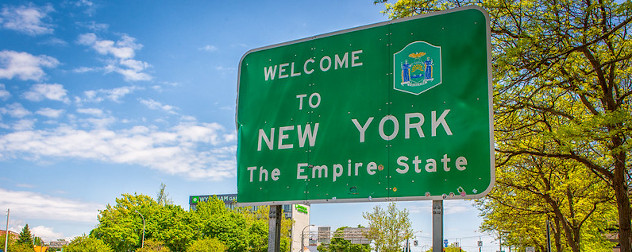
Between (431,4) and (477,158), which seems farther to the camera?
(431,4)

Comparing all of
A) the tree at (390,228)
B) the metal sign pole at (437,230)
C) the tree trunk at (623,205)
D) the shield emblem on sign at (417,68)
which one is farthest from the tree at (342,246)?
the metal sign pole at (437,230)

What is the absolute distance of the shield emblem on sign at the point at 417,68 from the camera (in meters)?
5.38

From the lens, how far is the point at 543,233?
34.1 m

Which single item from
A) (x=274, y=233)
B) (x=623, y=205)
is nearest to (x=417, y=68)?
(x=274, y=233)

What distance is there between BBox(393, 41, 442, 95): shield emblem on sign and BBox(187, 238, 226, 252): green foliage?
49761mm

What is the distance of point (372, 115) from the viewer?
18.3 feet

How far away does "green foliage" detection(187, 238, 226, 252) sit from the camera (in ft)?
172

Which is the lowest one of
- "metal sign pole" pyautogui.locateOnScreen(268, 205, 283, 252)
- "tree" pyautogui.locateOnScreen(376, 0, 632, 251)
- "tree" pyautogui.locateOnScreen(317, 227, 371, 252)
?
"tree" pyautogui.locateOnScreen(317, 227, 371, 252)

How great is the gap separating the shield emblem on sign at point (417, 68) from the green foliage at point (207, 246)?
49.8m

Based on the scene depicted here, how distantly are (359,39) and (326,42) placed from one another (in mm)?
409

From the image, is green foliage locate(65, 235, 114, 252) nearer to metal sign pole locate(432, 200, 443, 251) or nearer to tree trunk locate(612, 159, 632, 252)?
tree trunk locate(612, 159, 632, 252)

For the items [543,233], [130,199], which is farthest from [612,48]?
[130,199]

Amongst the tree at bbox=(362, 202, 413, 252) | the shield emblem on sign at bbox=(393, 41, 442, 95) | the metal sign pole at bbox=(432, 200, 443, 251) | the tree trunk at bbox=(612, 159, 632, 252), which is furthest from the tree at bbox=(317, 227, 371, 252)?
the metal sign pole at bbox=(432, 200, 443, 251)

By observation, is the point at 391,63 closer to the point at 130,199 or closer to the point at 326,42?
the point at 326,42
